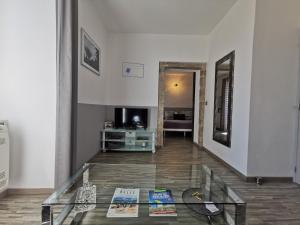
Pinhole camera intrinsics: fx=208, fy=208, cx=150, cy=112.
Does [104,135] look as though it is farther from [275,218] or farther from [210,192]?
[275,218]

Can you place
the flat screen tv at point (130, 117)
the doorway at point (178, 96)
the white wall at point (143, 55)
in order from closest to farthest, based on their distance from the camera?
the flat screen tv at point (130, 117) → the white wall at point (143, 55) → the doorway at point (178, 96)

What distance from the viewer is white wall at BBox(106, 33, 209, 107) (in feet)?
16.2

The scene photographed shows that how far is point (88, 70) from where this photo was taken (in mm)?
3387

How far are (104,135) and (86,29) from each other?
2170 mm

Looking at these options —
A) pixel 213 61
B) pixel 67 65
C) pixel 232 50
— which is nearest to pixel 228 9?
pixel 232 50

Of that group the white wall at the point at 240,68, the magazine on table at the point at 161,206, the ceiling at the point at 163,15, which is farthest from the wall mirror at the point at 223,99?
the magazine on table at the point at 161,206

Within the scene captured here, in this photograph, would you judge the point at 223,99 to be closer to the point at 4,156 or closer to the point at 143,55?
the point at 143,55

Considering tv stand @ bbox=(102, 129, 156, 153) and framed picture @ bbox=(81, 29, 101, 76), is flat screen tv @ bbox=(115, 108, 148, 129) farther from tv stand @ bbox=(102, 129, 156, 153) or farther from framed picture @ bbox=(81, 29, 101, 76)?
framed picture @ bbox=(81, 29, 101, 76)

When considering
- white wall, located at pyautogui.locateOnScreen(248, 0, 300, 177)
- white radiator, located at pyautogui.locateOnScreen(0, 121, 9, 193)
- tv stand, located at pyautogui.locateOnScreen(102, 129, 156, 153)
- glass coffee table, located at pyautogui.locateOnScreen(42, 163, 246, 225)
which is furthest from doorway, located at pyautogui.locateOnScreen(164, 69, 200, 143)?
white radiator, located at pyautogui.locateOnScreen(0, 121, 9, 193)

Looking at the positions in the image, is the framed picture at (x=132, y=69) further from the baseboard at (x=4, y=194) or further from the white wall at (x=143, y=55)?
the baseboard at (x=4, y=194)

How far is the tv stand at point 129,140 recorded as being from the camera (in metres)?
4.54

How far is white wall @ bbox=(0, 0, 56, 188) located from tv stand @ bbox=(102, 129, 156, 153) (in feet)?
7.28

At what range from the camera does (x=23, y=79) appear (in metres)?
2.23

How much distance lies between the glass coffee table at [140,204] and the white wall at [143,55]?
3179mm
